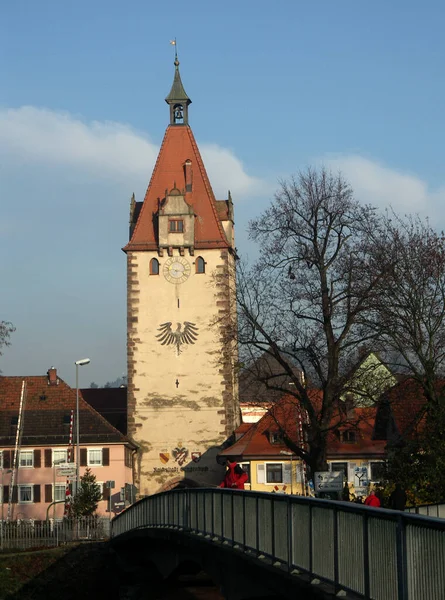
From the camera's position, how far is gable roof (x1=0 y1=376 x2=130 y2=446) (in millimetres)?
63625

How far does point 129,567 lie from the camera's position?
35094 millimetres

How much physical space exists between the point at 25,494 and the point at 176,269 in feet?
48.9

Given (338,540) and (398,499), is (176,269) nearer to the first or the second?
(398,499)

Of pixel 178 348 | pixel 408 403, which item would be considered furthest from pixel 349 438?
pixel 408 403

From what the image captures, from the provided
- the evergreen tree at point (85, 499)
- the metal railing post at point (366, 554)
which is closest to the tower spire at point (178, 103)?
the evergreen tree at point (85, 499)

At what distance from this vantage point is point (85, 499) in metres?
48.6

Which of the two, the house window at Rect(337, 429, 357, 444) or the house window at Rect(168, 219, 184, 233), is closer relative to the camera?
the house window at Rect(337, 429, 357, 444)

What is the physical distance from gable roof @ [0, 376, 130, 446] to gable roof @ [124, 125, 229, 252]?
34.5 feet

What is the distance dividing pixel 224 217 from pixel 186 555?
41656mm

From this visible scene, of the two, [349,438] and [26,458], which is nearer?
[349,438]

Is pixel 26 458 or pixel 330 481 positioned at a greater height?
pixel 26 458

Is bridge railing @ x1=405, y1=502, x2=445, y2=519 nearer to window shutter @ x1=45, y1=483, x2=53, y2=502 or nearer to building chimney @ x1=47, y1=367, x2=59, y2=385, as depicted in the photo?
window shutter @ x1=45, y1=483, x2=53, y2=502

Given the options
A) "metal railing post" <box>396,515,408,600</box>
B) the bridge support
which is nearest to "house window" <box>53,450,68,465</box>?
the bridge support

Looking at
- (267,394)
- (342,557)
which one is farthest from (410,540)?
(267,394)
